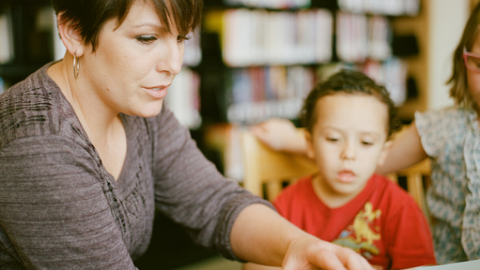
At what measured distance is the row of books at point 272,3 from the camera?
2455 millimetres

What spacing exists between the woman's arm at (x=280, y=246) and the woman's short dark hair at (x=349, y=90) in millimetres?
388

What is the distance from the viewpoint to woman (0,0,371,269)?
2.23 feet

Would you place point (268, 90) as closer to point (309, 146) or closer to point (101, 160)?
point (309, 146)

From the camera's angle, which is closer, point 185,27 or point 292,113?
point 185,27

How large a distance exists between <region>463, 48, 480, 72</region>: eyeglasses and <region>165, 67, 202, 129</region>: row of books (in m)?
1.66

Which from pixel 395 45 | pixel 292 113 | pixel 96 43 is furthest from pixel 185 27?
pixel 395 45

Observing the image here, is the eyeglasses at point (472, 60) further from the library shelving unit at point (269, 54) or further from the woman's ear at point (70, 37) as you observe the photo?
the library shelving unit at point (269, 54)

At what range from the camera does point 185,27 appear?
0.81 meters

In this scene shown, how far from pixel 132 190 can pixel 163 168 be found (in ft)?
0.43

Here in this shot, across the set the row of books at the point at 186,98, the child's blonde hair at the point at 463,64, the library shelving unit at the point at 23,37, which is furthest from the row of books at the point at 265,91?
the child's blonde hair at the point at 463,64

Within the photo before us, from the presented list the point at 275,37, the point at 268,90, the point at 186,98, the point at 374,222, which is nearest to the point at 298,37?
the point at 275,37

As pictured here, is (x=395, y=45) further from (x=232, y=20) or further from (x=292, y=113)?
(x=232, y=20)

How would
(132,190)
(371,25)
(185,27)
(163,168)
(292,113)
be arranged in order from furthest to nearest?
(371,25), (292,113), (163,168), (132,190), (185,27)

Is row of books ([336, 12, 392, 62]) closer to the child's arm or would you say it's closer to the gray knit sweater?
the child's arm
